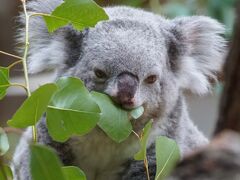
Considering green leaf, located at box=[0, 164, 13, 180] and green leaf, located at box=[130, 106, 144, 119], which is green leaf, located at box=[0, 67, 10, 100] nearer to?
green leaf, located at box=[0, 164, 13, 180]

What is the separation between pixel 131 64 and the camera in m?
2.45

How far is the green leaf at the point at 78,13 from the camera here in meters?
1.87

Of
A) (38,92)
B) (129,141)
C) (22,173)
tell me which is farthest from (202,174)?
(22,173)

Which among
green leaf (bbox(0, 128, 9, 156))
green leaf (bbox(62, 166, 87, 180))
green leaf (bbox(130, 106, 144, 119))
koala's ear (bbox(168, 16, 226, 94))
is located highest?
green leaf (bbox(0, 128, 9, 156))

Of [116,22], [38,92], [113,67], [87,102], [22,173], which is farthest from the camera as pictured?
[22,173]

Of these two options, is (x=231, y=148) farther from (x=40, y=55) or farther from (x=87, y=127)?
(x=40, y=55)

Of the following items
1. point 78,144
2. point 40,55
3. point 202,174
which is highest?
point 202,174

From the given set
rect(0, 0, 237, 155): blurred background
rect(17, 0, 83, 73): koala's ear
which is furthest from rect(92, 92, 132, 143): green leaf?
rect(0, 0, 237, 155): blurred background

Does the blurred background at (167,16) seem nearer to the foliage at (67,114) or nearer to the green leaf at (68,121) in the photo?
the foliage at (67,114)

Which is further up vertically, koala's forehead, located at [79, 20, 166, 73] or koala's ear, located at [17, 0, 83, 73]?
koala's forehead, located at [79, 20, 166, 73]

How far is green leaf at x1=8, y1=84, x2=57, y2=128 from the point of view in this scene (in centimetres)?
155

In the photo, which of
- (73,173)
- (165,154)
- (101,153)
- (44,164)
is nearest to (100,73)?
(101,153)

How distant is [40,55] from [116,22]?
1.58 ft

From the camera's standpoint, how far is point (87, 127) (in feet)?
5.58
